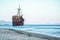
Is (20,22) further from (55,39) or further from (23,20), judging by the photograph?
(55,39)

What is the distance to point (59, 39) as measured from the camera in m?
7.99

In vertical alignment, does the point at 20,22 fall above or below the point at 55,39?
below

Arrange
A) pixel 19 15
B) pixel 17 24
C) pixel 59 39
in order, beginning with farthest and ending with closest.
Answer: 1. pixel 19 15
2. pixel 17 24
3. pixel 59 39

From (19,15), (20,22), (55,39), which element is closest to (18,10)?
(19,15)

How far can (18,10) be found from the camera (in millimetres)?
70875

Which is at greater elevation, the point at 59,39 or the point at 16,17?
the point at 59,39

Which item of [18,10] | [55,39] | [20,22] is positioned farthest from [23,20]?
[55,39]

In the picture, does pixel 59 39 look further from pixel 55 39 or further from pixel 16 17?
pixel 16 17

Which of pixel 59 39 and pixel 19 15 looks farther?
pixel 19 15

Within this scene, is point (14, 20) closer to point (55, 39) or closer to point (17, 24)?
point (17, 24)

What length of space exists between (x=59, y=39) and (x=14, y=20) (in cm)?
5901

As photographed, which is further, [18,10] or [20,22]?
[18,10]

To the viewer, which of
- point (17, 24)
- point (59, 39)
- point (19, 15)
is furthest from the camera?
point (19, 15)

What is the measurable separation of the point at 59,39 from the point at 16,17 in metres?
59.6
